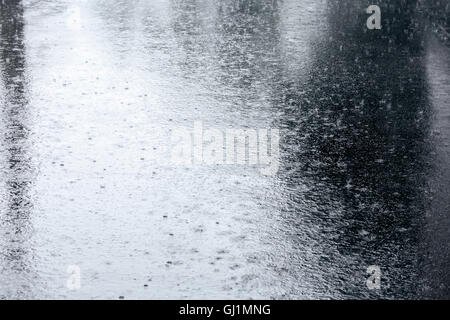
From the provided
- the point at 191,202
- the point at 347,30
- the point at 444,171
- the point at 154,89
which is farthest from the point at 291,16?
the point at 191,202

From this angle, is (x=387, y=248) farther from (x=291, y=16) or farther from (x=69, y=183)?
(x=291, y=16)

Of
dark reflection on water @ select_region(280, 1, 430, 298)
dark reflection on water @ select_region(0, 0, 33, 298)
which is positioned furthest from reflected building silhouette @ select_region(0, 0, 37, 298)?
dark reflection on water @ select_region(280, 1, 430, 298)

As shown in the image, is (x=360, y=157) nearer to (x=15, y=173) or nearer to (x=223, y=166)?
(x=223, y=166)

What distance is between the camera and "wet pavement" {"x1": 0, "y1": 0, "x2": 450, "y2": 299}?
708cm

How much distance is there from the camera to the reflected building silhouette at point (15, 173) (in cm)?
711

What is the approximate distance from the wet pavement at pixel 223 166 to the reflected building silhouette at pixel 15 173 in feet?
0.09

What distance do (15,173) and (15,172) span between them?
0.03 m

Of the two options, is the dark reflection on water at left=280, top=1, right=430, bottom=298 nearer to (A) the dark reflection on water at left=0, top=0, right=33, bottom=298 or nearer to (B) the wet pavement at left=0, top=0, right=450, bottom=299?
(B) the wet pavement at left=0, top=0, right=450, bottom=299

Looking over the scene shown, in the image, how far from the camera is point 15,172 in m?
9.22

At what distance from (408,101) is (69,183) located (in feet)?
19.3

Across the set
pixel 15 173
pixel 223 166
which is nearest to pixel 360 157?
pixel 223 166

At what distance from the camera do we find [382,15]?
687 inches

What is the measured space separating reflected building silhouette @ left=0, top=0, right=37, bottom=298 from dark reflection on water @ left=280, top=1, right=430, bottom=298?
2.89m

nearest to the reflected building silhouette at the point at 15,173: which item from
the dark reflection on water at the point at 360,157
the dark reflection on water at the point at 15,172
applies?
the dark reflection on water at the point at 15,172
